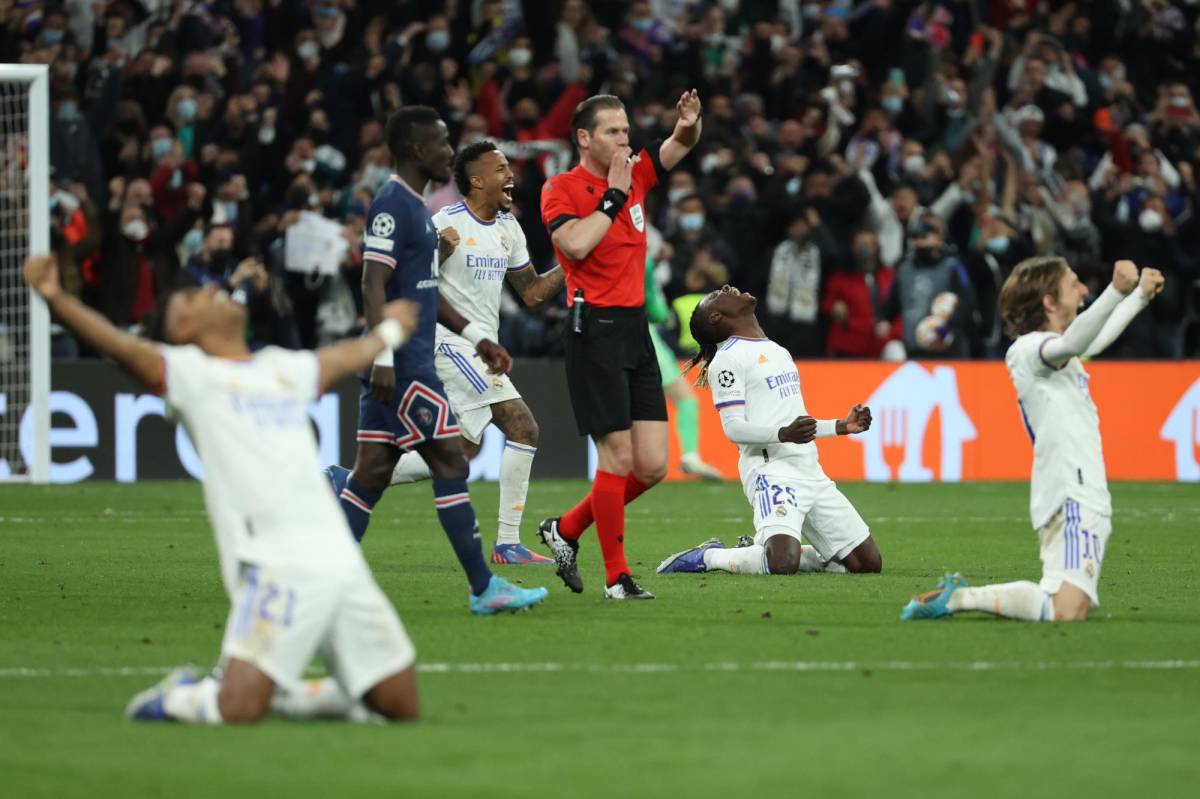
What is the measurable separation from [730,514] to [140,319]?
6.33 m

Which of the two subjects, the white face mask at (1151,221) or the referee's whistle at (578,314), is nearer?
the referee's whistle at (578,314)

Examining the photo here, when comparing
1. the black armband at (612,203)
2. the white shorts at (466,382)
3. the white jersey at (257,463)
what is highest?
the black armband at (612,203)

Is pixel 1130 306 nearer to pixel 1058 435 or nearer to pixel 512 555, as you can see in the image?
pixel 1058 435

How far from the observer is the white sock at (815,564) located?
442 inches

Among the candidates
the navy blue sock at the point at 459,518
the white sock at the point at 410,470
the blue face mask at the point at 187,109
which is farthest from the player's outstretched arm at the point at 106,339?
the blue face mask at the point at 187,109

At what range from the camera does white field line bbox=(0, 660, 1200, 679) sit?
7105 millimetres

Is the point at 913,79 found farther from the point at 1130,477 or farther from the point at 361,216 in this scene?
the point at 361,216

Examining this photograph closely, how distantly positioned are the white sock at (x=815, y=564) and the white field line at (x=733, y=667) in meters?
3.89

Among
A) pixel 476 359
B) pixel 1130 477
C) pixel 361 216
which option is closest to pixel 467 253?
pixel 476 359

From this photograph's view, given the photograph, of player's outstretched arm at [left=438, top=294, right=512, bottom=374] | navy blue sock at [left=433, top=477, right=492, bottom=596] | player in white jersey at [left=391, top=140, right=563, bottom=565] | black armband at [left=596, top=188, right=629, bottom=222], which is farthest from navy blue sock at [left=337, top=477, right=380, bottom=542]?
player in white jersey at [left=391, top=140, right=563, bottom=565]

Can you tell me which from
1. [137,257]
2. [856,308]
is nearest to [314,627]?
[137,257]

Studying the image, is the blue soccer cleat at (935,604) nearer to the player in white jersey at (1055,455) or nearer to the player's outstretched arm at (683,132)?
the player in white jersey at (1055,455)

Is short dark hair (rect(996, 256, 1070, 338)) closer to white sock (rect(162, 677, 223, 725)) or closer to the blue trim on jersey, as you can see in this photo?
white sock (rect(162, 677, 223, 725))

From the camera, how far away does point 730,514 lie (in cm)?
1558
